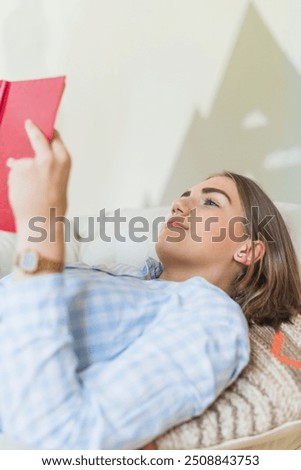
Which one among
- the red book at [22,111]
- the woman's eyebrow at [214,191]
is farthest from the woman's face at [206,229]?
the red book at [22,111]

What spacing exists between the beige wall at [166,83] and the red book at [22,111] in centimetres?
49

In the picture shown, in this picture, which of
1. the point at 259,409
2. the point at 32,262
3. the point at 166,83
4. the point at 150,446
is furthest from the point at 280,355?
the point at 166,83

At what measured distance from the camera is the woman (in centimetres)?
53

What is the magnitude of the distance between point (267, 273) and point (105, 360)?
0.31 metres

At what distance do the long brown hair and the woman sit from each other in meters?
0.14

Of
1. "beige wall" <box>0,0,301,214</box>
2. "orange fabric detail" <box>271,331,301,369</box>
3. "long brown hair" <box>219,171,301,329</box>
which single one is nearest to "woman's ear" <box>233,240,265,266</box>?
"long brown hair" <box>219,171,301,329</box>

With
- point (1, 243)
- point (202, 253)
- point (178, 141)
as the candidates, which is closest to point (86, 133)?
point (178, 141)

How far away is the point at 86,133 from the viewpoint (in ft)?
3.67

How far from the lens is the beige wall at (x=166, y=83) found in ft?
3.41

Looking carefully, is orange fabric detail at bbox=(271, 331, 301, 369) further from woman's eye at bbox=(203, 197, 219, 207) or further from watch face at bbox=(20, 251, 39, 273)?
watch face at bbox=(20, 251, 39, 273)

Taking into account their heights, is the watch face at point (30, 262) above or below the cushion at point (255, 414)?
above

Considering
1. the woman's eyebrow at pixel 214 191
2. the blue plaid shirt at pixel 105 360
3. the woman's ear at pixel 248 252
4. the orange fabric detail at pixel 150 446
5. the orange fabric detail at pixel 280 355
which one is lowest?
the orange fabric detail at pixel 150 446

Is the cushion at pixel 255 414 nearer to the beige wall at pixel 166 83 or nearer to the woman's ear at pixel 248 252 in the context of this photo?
the woman's ear at pixel 248 252
